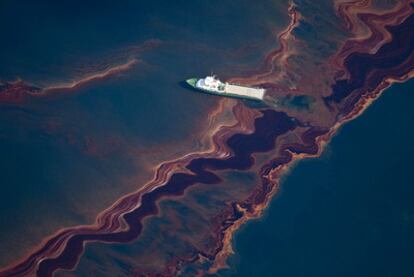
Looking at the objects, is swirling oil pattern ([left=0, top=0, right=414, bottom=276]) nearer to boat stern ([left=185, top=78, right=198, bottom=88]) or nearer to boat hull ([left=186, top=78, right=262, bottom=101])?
boat hull ([left=186, top=78, right=262, bottom=101])

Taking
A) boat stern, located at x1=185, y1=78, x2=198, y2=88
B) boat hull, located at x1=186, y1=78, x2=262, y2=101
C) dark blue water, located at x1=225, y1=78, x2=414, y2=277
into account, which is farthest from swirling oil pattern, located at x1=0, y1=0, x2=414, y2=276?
dark blue water, located at x1=225, y1=78, x2=414, y2=277

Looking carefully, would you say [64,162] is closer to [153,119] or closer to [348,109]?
[153,119]

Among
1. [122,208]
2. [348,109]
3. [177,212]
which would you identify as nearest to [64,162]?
[122,208]

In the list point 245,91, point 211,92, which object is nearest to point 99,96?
point 211,92

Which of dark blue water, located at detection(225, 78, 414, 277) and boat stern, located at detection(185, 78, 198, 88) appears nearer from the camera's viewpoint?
dark blue water, located at detection(225, 78, 414, 277)

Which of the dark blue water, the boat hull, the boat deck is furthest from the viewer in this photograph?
the boat deck

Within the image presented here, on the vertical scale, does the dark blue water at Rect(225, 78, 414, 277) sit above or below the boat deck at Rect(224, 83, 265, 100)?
below
